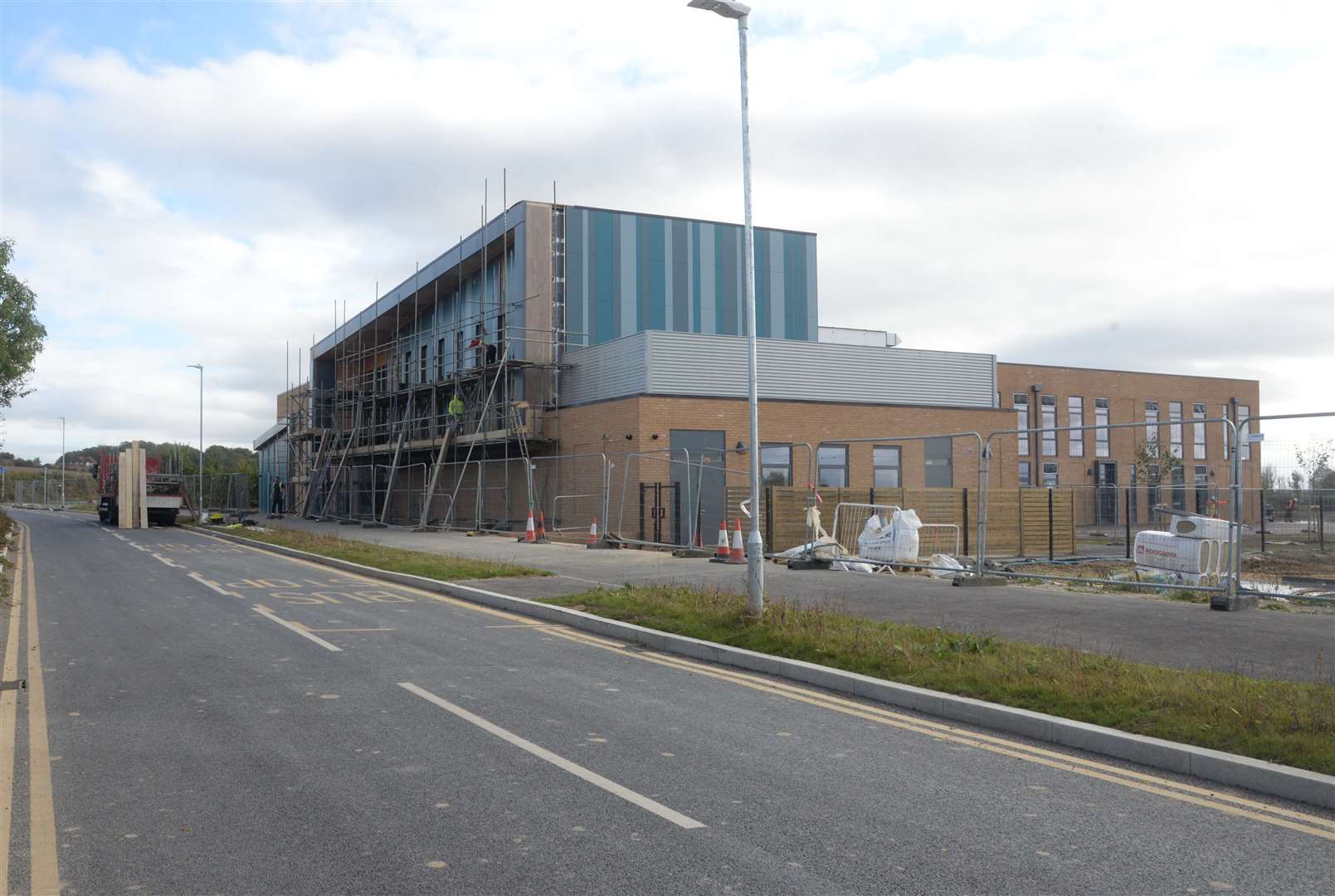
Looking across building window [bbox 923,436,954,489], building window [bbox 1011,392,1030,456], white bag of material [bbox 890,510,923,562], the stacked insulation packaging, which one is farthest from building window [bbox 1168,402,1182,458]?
the stacked insulation packaging

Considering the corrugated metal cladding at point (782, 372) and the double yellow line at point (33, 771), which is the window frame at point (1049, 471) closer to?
the corrugated metal cladding at point (782, 372)

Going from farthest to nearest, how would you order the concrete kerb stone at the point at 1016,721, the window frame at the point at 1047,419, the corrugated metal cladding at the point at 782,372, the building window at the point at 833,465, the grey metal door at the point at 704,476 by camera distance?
1. the window frame at the point at 1047,419
2. the building window at the point at 833,465
3. the corrugated metal cladding at the point at 782,372
4. the grey metal door at the point at 704,476
5. the concrete kerb stone at the point at 1016,721

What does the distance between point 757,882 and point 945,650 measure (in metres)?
5.29

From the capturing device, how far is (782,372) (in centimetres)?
3362

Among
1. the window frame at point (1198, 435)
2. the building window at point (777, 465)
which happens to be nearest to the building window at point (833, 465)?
the building window at point (777, 465)

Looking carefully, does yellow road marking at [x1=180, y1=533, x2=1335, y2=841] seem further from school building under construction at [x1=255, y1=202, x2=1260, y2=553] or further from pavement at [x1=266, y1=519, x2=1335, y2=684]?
school building under construction at [x1=255, y1=202, x2=1260, y2=553]

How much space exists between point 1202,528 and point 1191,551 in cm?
38

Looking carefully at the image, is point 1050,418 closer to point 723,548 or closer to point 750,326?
point 723,548

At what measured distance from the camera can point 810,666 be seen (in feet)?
30.6

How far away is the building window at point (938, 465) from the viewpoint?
116ft

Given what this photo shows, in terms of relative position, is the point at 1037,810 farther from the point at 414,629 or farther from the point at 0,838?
the point at 414,629

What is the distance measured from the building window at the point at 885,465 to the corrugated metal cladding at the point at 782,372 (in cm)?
165

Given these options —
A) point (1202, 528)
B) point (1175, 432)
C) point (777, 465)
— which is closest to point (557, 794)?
point (1202, 528)

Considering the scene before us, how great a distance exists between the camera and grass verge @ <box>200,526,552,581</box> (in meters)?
18.0
